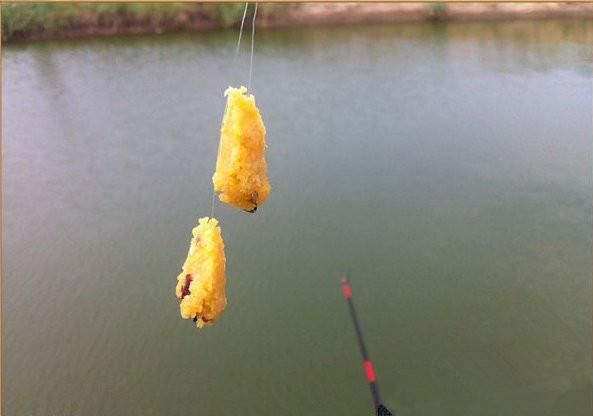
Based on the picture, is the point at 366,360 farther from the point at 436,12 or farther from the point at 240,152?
the point at 436,12

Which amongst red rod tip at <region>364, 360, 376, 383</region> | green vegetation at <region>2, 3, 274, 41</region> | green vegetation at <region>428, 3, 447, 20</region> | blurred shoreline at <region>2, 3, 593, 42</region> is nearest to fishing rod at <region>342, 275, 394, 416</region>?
red rod tip at <region>364, 360, 376, 383</region>

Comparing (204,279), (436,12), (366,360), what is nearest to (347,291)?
(366,360)

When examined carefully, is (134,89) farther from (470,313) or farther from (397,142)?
(470,313)

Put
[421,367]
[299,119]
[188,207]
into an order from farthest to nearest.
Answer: [299,119]
[188,207]
[421,367]

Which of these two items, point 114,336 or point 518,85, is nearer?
point 114,336

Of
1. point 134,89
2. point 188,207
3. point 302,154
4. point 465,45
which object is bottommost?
point 188,207

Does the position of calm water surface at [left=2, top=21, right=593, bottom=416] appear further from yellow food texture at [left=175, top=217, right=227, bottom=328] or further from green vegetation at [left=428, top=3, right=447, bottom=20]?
green vegetation at [left=428, top=3, right=447, bottom=20]

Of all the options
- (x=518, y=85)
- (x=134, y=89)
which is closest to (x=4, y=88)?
(x=134, y=89)

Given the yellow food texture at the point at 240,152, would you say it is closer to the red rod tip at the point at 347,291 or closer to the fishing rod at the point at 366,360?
the fishing rod at the point at 366,360
